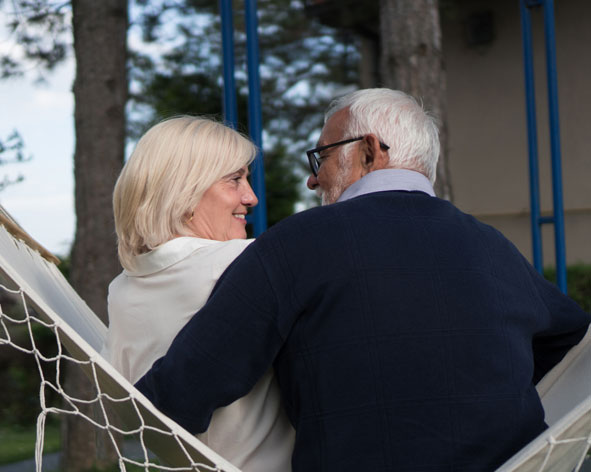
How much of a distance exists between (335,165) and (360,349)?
576mm

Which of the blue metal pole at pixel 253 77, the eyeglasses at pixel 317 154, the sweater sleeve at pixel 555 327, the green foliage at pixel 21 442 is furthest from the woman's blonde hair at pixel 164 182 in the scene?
the green foliage at pixel 21 442

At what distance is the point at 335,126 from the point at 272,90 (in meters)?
10.3

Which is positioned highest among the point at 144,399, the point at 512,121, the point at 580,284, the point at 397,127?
the point at 512,121

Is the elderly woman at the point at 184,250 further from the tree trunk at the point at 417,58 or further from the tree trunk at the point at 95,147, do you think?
the tree trunk at the point at 95,147

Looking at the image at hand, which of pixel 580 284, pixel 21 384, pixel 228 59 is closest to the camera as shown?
Answer: pixel 228 59

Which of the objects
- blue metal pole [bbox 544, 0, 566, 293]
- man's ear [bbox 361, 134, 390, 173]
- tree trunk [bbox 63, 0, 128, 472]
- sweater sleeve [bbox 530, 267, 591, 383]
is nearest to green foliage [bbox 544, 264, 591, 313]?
blue metal pole [bbox 544, 0, 566, 293]

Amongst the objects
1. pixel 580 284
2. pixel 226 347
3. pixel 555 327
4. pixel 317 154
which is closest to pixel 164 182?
pixel 317 154

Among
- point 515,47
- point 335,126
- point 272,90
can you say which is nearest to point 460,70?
point 515,47

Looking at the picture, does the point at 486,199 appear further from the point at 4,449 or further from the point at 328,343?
the point at 328,343

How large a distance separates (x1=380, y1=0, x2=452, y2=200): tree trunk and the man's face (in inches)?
93.2

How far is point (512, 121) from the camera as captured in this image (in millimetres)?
9992

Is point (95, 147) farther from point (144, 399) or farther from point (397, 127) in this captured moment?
point (144, 399)

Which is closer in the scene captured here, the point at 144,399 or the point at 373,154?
the point at 144,399

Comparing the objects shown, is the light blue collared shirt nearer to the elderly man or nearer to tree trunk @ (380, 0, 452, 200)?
the elderly man
